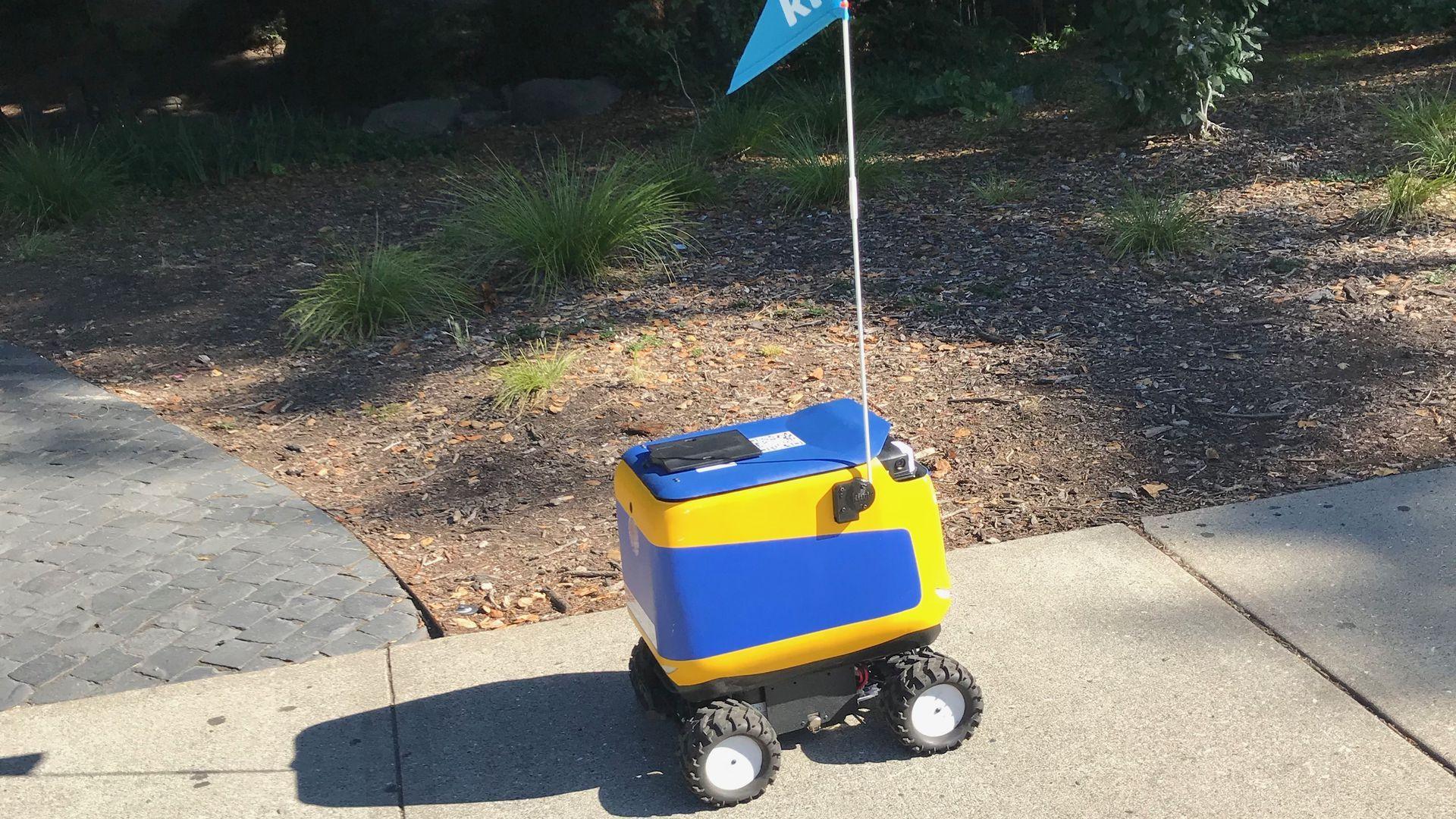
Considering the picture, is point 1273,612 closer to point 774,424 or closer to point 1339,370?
point 774,424

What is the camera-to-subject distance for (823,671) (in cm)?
300

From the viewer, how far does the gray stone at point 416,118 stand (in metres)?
12.3

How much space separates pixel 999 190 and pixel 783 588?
5553 millimetres

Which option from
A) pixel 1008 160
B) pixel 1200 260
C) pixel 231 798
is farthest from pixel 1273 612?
pixel 1008 160

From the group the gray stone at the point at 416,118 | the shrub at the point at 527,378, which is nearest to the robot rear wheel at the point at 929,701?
the shrub at the point at 527,378

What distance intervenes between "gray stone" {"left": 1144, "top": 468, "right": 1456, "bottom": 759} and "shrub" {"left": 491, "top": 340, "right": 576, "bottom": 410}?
103 inches

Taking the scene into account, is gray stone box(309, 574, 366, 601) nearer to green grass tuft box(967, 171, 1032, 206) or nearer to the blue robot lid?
the blue robot lid

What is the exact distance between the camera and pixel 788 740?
3191 mm

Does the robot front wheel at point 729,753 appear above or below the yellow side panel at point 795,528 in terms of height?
below

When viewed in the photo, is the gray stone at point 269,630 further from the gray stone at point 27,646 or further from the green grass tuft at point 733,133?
the green grass tuft at point 733,133

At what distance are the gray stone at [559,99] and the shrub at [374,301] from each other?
19.9 ft

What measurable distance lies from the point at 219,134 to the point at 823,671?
9.60 meters

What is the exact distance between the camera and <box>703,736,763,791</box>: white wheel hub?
288cm

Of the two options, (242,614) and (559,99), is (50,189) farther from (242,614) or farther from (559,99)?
(242,614)
